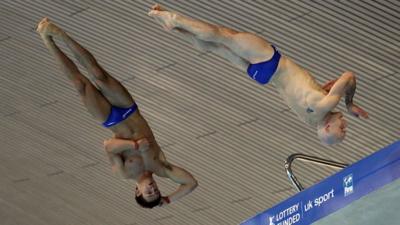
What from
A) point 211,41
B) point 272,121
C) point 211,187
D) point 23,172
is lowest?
point 23,172

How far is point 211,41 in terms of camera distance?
38.7ft

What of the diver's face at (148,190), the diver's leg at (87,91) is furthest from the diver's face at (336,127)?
the diver's leg at (87,91)

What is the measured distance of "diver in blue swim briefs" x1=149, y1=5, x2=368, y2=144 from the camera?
37.5 ft

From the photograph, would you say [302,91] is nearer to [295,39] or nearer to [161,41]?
[295,39]

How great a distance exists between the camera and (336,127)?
11.4 meters

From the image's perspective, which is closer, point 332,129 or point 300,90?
point 332,129

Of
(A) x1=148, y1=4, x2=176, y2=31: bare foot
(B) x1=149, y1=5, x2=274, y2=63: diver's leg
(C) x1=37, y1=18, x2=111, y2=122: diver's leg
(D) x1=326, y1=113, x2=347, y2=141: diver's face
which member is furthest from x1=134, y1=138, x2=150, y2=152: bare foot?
(D) x1=326, y1=113, x2=347, y2=141: diver's face

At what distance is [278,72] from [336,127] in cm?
87

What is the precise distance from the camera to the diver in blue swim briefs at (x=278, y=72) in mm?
11422

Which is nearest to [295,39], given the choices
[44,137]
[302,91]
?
[302,91]

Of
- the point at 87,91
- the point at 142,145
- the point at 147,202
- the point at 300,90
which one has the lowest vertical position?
the point at 147,202

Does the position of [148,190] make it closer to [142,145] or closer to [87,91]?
[142,145]

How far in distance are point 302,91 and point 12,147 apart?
9763 millimetres

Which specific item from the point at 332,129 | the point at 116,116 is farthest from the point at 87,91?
the point at 332,129
